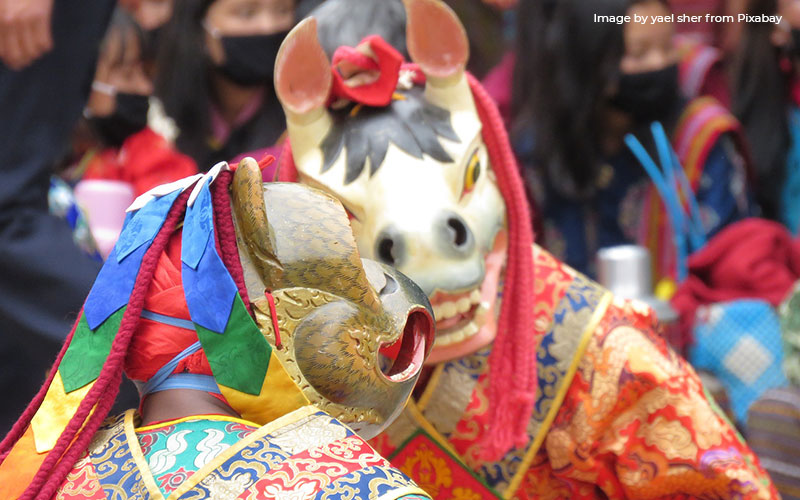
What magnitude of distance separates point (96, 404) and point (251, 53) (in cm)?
249

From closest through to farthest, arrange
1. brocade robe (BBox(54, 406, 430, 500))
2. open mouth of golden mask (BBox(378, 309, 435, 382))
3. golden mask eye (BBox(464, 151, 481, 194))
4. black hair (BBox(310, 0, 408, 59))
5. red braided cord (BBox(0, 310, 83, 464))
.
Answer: brocade robe (BBox(54, 406, 430, 500)) < red braided cord (BBox(0, 310, 83, 464)) < open mouth of golden mask (BBox(378, 309, 435, 382)) < golden mask eye (BBox(464, 151, 481, 194)) < black hair (BBox(310, 0, 408, 59))

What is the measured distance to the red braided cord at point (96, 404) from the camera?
3.51 ft

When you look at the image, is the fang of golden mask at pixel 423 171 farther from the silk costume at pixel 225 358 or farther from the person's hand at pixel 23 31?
the person's hand at pixel 23 31

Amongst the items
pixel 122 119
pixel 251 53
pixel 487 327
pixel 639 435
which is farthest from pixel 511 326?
pixel 122 119

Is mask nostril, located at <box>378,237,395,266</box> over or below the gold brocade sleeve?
over

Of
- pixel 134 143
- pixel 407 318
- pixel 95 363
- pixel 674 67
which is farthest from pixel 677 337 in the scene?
pixel 95 363

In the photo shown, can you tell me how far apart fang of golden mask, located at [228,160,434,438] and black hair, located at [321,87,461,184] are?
0.43 meters

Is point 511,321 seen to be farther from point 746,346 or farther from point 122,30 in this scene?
point 122,30

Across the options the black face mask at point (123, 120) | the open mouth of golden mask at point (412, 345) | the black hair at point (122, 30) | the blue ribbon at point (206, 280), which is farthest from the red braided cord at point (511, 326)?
the black hair at point (122, 30)

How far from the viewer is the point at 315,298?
3.76ft

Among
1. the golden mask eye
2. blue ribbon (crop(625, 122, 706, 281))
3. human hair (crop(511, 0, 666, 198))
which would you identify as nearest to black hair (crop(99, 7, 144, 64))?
human hair (crop(511, 0, 666, 198))

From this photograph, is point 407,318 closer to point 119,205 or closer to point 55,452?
point 55,452

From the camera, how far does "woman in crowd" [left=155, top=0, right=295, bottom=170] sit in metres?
3.45

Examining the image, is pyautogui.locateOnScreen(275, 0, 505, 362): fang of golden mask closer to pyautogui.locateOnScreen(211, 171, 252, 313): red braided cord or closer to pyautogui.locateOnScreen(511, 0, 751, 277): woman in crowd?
pyautogui.locateOnScreen(211, 171, 252, 313): red braided cord
